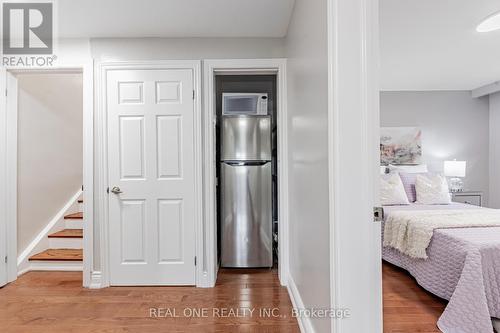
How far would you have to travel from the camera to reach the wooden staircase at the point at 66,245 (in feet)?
10.5

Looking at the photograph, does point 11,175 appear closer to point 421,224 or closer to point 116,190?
point 116,190

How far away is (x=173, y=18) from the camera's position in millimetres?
2475

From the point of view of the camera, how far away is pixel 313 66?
164 centimetres

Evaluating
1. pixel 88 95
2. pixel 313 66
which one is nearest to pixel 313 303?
pixel 313 66

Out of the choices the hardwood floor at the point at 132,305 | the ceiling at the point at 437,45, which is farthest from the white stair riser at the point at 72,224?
the ceiling at the point at 437,45

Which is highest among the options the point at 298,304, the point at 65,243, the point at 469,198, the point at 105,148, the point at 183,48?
the point at 183,48

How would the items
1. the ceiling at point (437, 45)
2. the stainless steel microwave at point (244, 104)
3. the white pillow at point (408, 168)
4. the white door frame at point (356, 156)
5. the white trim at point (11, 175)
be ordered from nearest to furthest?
the white door frame at point (356, 156), the ceiling at point (437, 45), the white trim at point (11, 175), the stainless steel microwave at point (244, 104), the white pillow at point (408, 168)

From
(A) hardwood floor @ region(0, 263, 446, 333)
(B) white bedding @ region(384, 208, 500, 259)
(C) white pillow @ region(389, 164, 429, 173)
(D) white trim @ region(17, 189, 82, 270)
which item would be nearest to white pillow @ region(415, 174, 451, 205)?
(C) white pillow @ region(389, 164, 429, 173)

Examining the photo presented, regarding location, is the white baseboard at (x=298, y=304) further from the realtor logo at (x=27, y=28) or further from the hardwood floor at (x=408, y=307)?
the realtor logo at (x=27, y=28)

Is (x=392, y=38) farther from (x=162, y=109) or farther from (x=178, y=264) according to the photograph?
(x=178, y=264)

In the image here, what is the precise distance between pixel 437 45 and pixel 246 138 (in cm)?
226

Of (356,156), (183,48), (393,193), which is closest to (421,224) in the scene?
(393,193)

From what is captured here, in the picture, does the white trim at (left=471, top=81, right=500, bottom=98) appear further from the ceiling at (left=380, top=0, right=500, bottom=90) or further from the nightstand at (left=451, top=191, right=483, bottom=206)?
the nightstand at (left=451, top=191, right=483, bottom=206)

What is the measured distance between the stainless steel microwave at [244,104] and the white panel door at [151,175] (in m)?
0.66
